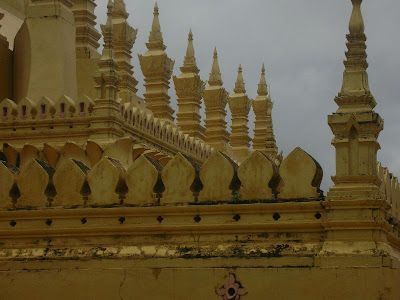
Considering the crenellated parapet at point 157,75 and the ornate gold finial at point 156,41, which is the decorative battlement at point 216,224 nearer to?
the crenellated parapet at point 157,75

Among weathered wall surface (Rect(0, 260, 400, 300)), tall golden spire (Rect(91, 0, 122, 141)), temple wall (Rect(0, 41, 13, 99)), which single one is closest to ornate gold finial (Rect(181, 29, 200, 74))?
temple wall (Rect(0, 41, 13, 99))

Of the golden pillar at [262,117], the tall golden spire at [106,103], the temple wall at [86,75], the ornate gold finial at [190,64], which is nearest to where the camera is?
the tall golden spire at [106,103]

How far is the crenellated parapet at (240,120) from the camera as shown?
87.5ft

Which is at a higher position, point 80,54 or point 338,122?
point 80,54

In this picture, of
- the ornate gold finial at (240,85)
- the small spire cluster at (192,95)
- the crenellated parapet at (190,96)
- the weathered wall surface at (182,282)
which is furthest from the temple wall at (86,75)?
the ornate gold finial at (240,85)

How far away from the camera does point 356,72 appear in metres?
7.95

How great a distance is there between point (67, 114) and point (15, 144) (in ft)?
3.20

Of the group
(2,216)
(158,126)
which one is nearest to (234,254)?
(2,216)

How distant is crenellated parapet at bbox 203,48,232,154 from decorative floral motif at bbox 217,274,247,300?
16641 mm

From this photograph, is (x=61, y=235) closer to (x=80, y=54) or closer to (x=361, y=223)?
(x=361, y=223)

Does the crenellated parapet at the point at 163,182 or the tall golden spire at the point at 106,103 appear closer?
the crenellated parapet at the point at 163,182

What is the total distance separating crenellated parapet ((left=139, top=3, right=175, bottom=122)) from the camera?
21.4 m

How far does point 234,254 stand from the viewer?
7.85m

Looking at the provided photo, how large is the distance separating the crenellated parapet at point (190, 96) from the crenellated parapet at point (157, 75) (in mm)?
1290
